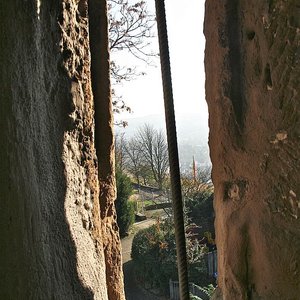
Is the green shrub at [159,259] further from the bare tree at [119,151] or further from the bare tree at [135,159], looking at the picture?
the bare tree at [135,159]

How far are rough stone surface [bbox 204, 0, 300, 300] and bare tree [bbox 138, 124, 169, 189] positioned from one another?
27.5 ft

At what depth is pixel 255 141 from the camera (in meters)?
0.98

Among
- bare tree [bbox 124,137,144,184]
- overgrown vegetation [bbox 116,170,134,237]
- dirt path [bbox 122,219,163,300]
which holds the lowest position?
dirt path [bbox 122,219,163,300]

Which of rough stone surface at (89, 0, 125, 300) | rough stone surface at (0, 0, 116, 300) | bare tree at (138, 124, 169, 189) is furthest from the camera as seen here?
bare tree at (138, 124, 169, 189)

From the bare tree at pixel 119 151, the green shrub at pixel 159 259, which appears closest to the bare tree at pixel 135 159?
the bare tree at pixel 119 151

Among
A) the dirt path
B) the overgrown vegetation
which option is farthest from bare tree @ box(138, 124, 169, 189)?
the dirt path

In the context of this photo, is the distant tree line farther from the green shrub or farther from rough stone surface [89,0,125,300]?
rough stone surface [89,0,125,300]

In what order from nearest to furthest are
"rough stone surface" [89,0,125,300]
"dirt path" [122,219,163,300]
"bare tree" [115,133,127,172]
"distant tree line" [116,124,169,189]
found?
1. "rough stone surface" [89,0,125,300]
2. "dirt path" [122,219,163,300]
3. "bare tree" [115,133,127,172]
4. "distant tree line" [116,124,169,189]

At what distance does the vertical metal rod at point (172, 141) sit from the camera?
100 centimetres

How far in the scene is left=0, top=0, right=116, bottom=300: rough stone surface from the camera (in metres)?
0.89

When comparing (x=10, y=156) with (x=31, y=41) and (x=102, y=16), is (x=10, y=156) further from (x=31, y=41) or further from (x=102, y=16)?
(x=102, y=16)

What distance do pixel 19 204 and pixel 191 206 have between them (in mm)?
5850

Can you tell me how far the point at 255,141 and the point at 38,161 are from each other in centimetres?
41

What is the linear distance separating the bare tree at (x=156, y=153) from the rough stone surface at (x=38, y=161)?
8498mm
